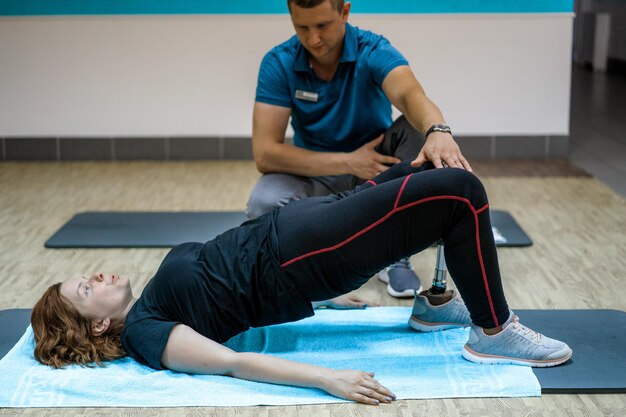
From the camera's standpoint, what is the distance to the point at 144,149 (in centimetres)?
500

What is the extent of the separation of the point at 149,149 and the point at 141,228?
5.01 ft

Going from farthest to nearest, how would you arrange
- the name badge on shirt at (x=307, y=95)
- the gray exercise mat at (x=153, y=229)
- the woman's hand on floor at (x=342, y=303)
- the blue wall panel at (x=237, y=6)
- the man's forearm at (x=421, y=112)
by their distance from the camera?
the blue wall panel at (x=237, y=6)
the gray exercise mat at (x=153, y=229)
the name badge on shirt at (x=307, y=95)
the woman's hand on floor at (x=342, y=303)
the man's forearm at (x=421, y=112)

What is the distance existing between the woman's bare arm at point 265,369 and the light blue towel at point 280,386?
0.12 feet

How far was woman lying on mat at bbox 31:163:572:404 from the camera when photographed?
204cm

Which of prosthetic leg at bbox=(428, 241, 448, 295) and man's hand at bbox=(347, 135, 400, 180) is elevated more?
man's hand at bbox=(347, 135, 400, 180)

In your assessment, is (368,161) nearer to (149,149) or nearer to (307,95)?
(307,95)

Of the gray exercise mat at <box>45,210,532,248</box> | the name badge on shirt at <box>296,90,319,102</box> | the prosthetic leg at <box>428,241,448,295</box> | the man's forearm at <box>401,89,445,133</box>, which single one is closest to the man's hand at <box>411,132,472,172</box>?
the man's forearm at <box>401,89,445,133</box>

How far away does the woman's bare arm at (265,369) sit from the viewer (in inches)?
79.3

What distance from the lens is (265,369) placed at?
203cm

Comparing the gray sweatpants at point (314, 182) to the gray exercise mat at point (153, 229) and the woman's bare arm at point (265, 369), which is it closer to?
the gray exercise mat at point (153, 229)

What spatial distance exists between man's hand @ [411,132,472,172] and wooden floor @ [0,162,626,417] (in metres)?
0.58

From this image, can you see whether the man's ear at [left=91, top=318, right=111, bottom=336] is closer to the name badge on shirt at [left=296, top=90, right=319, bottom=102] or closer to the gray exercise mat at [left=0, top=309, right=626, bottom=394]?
the gray exercise mat at [left=0, top=309, right=626, bottom=394]

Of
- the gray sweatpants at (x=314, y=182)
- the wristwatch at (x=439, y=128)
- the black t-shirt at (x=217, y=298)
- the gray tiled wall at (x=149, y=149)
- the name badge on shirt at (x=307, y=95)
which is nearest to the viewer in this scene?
the black t-shirt at (x=217, y=298)

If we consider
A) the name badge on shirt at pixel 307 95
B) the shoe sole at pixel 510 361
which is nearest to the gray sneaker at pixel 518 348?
the shoe sole at pixel 510 361
